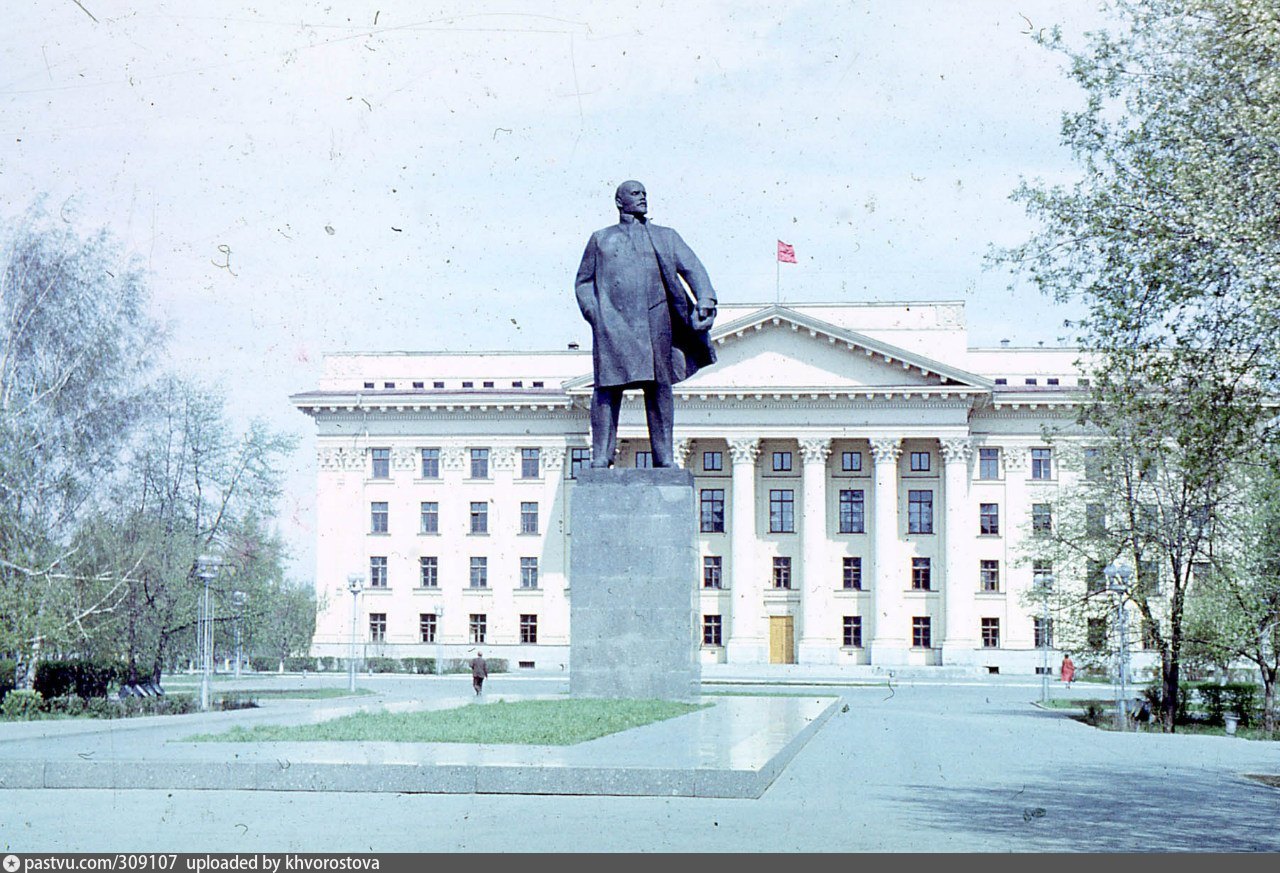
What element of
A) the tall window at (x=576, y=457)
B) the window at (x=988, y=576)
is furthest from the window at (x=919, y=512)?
the tall window at (x=576, y=457)

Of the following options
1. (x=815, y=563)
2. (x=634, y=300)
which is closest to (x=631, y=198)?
(x=634, y=300)

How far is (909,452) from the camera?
245ft

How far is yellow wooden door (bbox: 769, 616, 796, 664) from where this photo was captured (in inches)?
2936

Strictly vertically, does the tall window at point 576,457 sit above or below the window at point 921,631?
above

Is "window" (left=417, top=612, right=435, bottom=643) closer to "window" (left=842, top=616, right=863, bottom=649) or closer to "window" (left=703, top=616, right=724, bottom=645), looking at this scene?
"window" (left=703, top=616, right=724, bottom=645)

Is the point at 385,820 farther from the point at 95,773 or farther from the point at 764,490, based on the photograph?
the point at 764,490

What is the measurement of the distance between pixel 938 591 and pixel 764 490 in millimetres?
→ 9071

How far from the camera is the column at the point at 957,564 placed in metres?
72.2

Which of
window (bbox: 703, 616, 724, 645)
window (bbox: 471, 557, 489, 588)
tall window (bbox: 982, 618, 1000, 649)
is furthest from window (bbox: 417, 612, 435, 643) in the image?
tall window (bbox: 982, 618, 1000, 649)

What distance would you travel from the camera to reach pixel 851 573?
7475 centimetres

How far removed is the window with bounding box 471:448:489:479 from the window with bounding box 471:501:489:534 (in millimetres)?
1315

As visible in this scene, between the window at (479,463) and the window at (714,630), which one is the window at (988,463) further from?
the window at (479,463)

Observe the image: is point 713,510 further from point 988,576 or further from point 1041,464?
point 1041,464

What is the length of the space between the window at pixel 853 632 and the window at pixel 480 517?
17411mm
